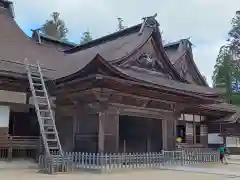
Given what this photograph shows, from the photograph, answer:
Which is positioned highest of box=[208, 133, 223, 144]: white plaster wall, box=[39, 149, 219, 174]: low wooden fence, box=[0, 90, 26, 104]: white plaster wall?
box=[0, 90, 26, 104]: white plaster wall

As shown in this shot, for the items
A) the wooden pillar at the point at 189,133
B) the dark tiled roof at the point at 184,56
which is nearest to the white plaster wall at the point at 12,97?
the wooden pillar at the point at 189,133

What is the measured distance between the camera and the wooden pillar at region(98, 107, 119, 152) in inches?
488

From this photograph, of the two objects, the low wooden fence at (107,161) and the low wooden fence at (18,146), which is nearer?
the low wooden fence at (107,161)

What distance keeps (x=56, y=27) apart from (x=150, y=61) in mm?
42802

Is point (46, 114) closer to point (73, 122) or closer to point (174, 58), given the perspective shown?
point (73, 122)

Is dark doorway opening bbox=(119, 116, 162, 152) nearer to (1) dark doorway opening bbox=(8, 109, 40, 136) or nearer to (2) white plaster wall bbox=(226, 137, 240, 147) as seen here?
(1) dark doorway opening bbox=(8, 109, 40, 136)

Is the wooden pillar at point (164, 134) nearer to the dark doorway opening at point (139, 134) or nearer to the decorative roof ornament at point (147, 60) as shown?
the dark doorway opening at point (139, 134)

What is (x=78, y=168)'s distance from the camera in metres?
11.6

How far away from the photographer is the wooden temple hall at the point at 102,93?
40.9ft

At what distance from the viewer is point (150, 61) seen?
16406 mm

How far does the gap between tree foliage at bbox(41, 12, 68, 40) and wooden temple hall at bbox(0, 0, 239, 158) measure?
112 ft

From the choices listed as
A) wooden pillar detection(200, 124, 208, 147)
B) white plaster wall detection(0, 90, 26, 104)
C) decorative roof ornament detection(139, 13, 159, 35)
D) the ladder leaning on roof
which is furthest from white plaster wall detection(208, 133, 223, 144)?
white plaster wall detection(0, 90, 26, 104)

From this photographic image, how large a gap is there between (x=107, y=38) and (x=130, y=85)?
27.8ft

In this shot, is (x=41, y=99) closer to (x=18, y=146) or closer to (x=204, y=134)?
(x=18, y=146)
